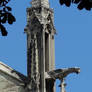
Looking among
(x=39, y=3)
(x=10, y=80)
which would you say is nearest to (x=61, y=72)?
(x=10, y=80)

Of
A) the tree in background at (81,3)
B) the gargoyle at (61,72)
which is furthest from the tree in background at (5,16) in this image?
the gargoyle at (61,72)

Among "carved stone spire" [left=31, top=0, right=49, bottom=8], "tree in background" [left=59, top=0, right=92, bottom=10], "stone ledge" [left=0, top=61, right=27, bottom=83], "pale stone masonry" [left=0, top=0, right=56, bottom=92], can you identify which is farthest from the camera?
"carved stone spire" [left=31, top=0, right=49, bottom=8]

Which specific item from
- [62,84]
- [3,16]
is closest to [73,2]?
[3,16]

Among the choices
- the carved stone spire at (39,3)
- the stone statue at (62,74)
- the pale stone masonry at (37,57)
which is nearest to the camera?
the stone statue at (62,74)

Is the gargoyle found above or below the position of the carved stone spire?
below

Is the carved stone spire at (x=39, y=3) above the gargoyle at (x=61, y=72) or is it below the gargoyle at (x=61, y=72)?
above

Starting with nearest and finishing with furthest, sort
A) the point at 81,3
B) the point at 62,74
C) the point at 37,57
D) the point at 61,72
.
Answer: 1. the point at 81,3
2. the point at 62,74
3. the point at 61,72
4. the point at 37,57

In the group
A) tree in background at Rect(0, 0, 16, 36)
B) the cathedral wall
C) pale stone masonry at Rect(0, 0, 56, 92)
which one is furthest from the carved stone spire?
tree in background at Rect(0, 0, 16, 36)

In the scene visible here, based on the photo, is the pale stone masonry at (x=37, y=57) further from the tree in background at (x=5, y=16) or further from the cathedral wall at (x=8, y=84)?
the tree in background at (x=5, y=16)

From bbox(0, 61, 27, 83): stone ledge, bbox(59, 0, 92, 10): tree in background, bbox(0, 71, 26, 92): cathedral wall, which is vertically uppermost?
bbox(59, 0, 92, 10): tree in background

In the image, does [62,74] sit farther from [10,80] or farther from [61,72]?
[10,80]

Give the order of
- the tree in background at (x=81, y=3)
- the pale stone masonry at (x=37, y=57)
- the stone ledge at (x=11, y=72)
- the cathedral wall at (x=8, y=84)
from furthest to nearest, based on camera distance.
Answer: the stone ledge at (x=11, y=72), the cathedral wall at (x=8, y=84), the pale stone masonry at (x=37, y=57), the tree in background at (x=81, y=3)

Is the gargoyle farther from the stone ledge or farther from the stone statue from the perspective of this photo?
the stone ledge

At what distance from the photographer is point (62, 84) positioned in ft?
66.8
